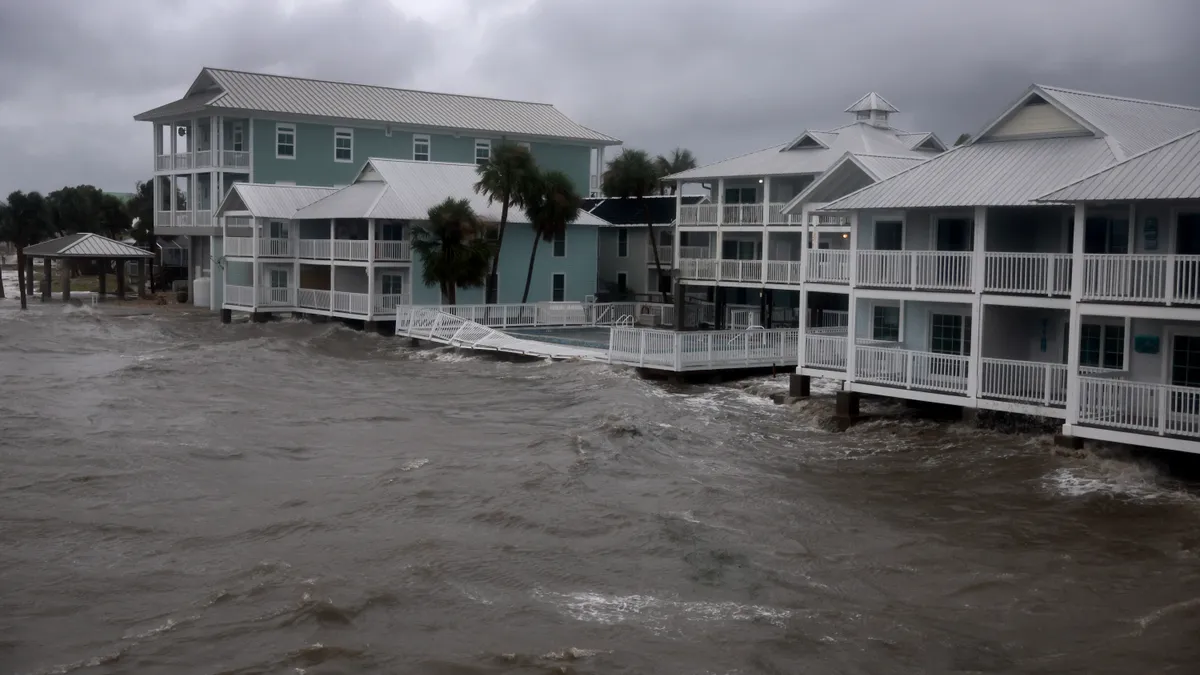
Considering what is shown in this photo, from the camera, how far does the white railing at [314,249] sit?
51.2 metres

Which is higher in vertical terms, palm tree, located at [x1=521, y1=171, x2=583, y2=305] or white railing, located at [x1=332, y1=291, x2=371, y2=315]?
palm tree, located at [x1=521, y1=171, x2=583, y2=305]

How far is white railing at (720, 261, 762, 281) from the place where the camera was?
145ft

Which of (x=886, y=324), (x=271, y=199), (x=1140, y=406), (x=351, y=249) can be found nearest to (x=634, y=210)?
(x=351, y=249)

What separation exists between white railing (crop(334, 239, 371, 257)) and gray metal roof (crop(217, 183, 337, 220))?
3853 mm

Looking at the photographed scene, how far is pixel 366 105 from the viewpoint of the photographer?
6431cm

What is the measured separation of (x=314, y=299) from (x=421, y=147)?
53.6 ft

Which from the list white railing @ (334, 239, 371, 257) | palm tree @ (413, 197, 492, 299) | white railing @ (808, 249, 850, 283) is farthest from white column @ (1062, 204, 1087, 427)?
white railing @ (334, 239, 371, 257)

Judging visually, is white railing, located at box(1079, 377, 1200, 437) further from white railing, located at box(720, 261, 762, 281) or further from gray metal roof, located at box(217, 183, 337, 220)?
gray metal roof, located at box(217, 183, 337, 220)

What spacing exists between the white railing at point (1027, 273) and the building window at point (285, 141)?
1686 inches

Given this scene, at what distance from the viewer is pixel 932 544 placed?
60.6 ft

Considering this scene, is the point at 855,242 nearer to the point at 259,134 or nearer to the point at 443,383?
the point at 443,383

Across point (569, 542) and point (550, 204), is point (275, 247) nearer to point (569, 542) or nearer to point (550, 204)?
point (550, 204)

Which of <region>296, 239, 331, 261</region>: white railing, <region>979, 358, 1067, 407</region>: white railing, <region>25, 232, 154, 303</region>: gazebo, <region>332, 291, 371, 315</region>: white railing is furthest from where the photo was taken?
<region>25, 232, 154, 303</region>: gazebo

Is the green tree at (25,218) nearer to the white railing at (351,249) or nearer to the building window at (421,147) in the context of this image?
the building window at (421,147)
